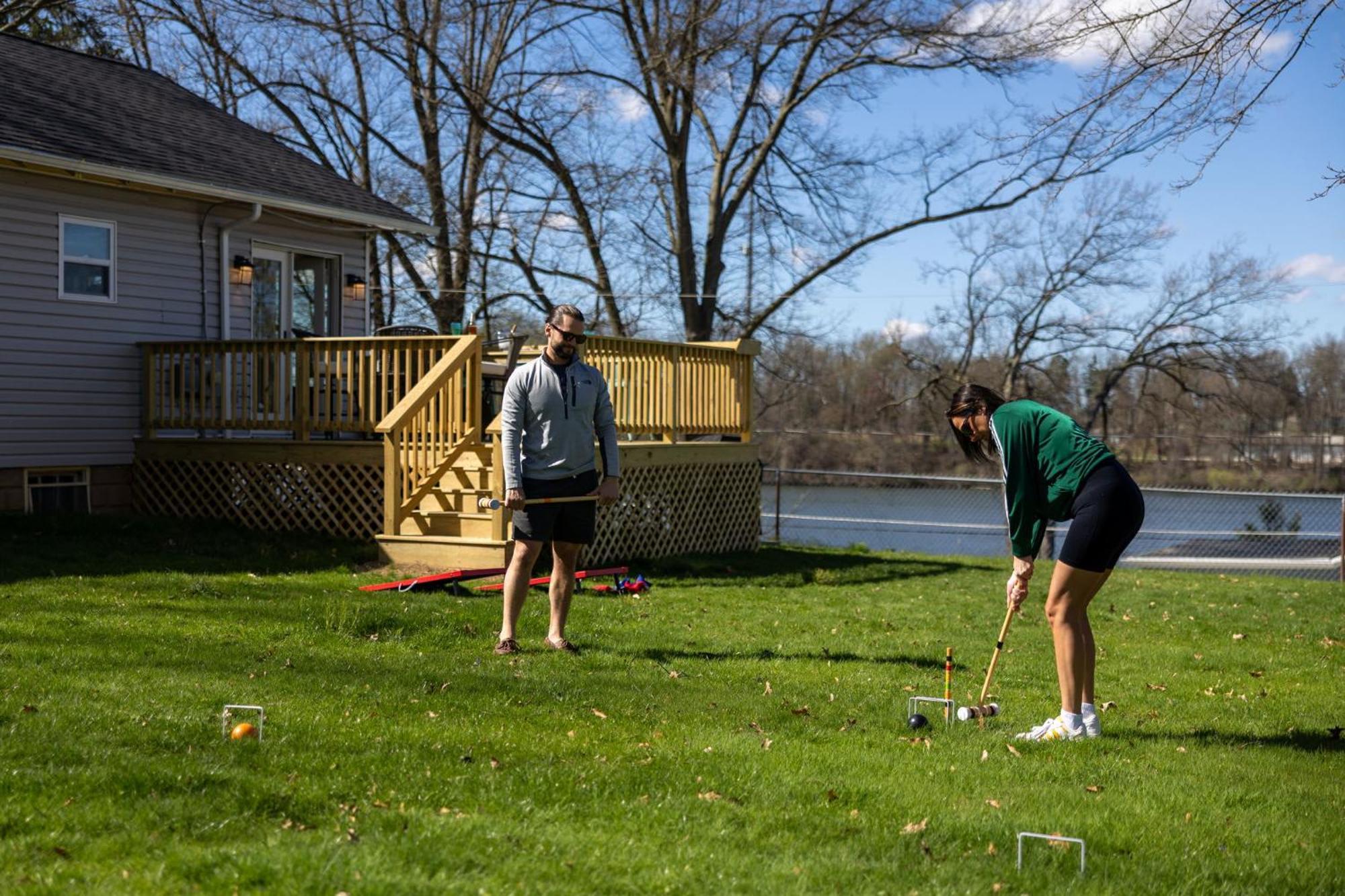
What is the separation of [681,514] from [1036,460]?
8654 mm

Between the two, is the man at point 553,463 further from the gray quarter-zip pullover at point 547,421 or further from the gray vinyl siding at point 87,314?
the gray vinyl siding at point 87,314

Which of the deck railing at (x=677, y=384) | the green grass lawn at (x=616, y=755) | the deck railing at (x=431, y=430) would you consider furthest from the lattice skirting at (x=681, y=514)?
the green grass lawn at (x=616, y=755)

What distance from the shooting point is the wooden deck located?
1169cm

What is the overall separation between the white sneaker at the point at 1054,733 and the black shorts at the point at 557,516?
9.18ft

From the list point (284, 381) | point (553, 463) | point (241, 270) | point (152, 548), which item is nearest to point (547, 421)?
point (553, 463)

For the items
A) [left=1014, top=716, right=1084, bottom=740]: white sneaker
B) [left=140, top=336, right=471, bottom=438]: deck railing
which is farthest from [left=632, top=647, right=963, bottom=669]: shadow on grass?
[left=140, top=336, right=471, bottom=438]: deck railing

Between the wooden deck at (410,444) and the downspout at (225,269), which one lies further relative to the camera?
the downspout at (225,269)

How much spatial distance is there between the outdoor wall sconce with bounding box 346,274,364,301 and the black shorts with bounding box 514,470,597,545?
10704 millimetres

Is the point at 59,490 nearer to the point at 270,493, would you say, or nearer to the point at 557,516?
the point at 270,493

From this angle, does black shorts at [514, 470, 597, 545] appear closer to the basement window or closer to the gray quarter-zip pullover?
the gray quarter-zip pullover

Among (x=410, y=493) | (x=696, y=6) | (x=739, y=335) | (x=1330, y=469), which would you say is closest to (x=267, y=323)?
(x=410, y=493)

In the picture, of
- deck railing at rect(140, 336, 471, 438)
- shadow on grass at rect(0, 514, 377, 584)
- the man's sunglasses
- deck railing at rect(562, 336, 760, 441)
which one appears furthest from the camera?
deck railing at rect(562, 336, 760, 441)

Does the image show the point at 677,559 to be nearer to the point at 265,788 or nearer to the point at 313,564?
the point at 313,564

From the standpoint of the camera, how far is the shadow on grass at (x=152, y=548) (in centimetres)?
1036
